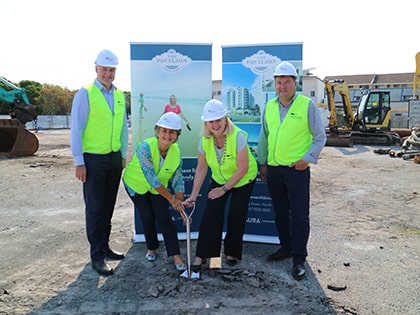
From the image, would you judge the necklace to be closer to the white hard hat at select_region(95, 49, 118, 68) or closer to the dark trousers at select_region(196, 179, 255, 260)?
the dark trousers at select_region(196, 179, 255, 260)

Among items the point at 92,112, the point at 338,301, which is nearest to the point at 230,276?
the point at 338,301

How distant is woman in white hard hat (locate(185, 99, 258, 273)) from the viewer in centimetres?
344

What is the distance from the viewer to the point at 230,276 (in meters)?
3.49

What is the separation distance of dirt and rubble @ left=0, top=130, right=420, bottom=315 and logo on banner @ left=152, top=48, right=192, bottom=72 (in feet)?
7.14

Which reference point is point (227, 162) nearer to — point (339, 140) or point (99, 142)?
point (99, 142)

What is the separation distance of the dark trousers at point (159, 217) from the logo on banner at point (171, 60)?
→ 61.6 inches

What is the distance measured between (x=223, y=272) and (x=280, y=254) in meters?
0.75

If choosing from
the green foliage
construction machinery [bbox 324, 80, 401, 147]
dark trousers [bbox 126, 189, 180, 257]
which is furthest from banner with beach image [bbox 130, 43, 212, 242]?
the green foliage

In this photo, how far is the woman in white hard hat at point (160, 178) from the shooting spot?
3486mm

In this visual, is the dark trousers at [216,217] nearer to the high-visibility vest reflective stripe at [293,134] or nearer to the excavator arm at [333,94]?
the high-visibility vest reflective stripe at [293,134]

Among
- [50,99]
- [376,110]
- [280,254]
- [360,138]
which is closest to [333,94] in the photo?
[376,110]

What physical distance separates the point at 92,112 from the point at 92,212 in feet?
3.30

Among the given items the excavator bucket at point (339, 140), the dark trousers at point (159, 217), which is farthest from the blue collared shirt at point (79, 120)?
the excavator bucket at point (339, 140)

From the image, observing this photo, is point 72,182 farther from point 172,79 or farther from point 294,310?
point 294,310
